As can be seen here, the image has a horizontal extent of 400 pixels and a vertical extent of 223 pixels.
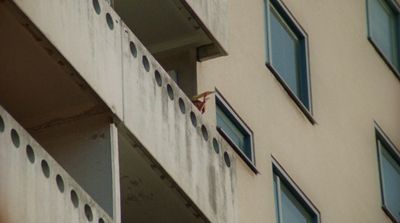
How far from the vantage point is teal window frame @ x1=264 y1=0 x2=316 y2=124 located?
114 feet

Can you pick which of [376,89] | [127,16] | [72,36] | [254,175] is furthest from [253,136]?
[72,36]

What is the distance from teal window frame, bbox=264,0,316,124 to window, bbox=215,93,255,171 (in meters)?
1.73

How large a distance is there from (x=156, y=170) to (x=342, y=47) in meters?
11.7

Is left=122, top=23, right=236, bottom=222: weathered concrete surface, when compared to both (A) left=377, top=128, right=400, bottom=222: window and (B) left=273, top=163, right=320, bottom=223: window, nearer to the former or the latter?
(B) left=273, top=163, right=320, bottom=223: window

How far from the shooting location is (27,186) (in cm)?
2277

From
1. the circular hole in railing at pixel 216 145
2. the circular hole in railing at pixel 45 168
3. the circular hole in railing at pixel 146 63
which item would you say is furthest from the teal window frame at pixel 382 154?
the circular hole in railing at pixel 45 168

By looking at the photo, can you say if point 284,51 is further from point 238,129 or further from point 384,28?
point 384,28

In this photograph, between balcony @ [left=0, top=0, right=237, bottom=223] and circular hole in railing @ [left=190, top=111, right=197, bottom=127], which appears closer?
balcony @ [left=0, top=0, right=237, bottom=223]

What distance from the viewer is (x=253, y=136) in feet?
109

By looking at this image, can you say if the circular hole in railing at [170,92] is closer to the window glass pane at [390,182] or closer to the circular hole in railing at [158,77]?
the circular hole in railing at [158,77]

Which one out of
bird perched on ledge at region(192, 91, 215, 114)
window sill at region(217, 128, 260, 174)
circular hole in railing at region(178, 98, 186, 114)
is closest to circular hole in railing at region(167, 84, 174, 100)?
circular hole in railing at region(178, 98, 186, 114)

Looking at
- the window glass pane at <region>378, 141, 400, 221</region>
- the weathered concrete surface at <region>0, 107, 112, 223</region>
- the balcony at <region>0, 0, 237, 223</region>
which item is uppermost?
the window glass pane at <region>378, 141, 400, 221</region>

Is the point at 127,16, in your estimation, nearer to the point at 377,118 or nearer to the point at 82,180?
the point at 82,180

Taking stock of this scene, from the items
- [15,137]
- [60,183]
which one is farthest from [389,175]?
[15,137]
